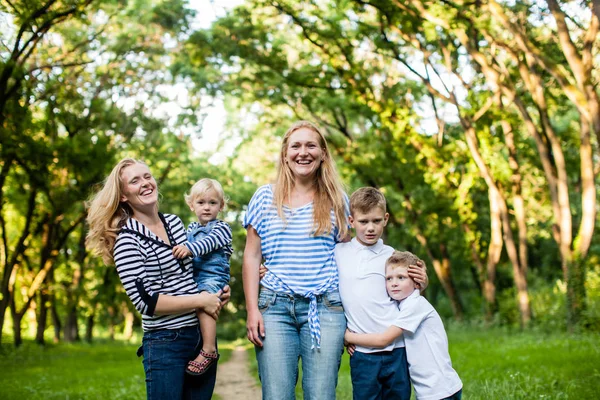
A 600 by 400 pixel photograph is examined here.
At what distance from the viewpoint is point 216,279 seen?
4.39m

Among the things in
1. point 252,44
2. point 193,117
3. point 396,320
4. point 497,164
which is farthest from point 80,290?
point 396,320

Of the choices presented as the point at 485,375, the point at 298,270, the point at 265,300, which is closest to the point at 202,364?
the point at 265,300

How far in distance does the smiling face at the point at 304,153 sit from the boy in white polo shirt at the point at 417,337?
0.77m

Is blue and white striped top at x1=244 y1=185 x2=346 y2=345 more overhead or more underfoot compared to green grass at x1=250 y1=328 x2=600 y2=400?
more overhead

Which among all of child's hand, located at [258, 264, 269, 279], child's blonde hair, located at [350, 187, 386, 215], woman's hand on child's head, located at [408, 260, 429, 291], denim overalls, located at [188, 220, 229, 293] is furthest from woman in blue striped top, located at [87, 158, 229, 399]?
woman's hand on child's head, located at [408, 260, 429, 291]

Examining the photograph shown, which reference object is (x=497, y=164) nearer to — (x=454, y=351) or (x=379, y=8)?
(x=379, y=8)

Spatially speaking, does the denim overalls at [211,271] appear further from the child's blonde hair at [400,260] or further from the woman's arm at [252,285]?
the child's blonde hair at [400,260]

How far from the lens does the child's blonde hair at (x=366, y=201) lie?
4.32m

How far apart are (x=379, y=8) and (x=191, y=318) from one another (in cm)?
1183

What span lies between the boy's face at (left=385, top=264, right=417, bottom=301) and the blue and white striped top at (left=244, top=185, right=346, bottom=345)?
0.34 m

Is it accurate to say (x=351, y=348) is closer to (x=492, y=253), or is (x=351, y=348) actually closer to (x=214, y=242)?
(x=214, y=242)

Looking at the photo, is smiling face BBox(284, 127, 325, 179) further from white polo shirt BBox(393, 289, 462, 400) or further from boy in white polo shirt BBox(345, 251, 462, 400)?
white polo shirt BBox(393, 289, 462, 400)

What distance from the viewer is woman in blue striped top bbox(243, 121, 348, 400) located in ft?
13.3

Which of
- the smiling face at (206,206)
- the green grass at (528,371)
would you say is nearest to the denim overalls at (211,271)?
the smiling face at (206,206)
